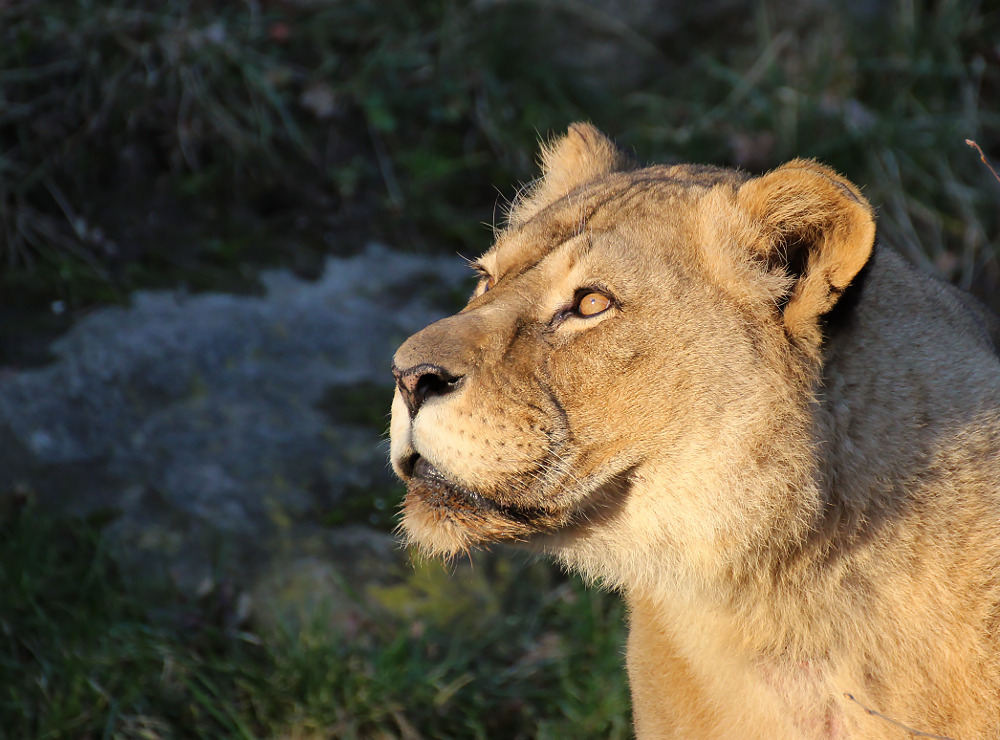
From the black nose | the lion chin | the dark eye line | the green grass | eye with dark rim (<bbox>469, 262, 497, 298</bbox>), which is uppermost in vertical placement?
the dark eye line

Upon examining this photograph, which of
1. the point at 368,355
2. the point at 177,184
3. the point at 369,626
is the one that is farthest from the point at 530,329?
the point at 177,184

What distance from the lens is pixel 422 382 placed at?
2389mm

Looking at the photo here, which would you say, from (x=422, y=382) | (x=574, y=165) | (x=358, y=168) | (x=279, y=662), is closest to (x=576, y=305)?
(x=422, y=382)

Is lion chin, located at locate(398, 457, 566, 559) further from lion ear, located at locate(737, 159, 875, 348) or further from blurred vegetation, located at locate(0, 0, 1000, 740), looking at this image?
blurred vegetation, located at locate(0, 0, 1000, 740)

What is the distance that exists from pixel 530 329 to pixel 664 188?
0.56 meters

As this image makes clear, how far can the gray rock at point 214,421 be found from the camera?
13.8ft

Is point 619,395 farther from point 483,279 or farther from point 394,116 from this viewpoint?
point 394,116

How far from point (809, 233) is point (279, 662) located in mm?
2457

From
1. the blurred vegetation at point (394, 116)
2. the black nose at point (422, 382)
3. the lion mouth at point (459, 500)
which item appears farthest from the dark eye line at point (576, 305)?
the blurred vegetation at point (394, 116)

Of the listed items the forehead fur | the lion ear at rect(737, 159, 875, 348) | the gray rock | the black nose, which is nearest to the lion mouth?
the black nose

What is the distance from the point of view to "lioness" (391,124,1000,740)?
2.37 meters

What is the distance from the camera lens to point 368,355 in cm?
506

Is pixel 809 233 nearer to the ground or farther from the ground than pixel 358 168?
farther from the ground

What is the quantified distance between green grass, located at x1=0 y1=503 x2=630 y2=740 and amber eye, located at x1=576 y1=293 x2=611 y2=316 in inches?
71.4
